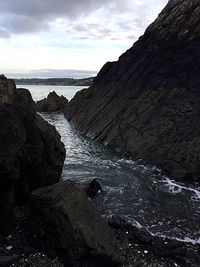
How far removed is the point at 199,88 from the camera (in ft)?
91.9

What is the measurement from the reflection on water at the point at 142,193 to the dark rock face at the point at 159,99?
163 cm

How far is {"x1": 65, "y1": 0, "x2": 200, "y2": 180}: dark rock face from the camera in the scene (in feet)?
84.2

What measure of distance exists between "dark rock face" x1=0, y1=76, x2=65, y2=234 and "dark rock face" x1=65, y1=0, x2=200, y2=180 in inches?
357

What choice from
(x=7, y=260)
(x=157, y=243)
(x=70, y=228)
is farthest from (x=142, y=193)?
(x=7, y=260)

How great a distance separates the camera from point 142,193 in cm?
2033

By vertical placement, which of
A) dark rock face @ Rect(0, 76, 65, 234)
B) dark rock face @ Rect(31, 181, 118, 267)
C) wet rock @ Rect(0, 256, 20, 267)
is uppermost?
dark rock face @ Rect(0, 76, 65, 234)

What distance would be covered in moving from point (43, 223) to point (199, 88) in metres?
18.9

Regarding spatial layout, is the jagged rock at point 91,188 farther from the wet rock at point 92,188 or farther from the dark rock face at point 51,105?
the dark rock face at point 51,105

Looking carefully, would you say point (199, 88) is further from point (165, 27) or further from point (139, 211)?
point (139, 211)

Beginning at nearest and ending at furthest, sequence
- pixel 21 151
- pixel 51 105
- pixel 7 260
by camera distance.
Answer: pixel 7 260
pixel 21 151
pixel 51 105

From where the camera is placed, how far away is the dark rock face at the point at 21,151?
44.0 ft

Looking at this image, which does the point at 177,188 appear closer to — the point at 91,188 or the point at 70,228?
the point at 91,188

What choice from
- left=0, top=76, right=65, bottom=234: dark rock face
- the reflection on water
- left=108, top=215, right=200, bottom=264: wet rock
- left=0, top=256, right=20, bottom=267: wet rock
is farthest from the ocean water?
left=0, top=256, right=20, bottom=267: wet rock

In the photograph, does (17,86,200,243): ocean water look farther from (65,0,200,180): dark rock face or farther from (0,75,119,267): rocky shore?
(0,75,119,267): rocky shore
